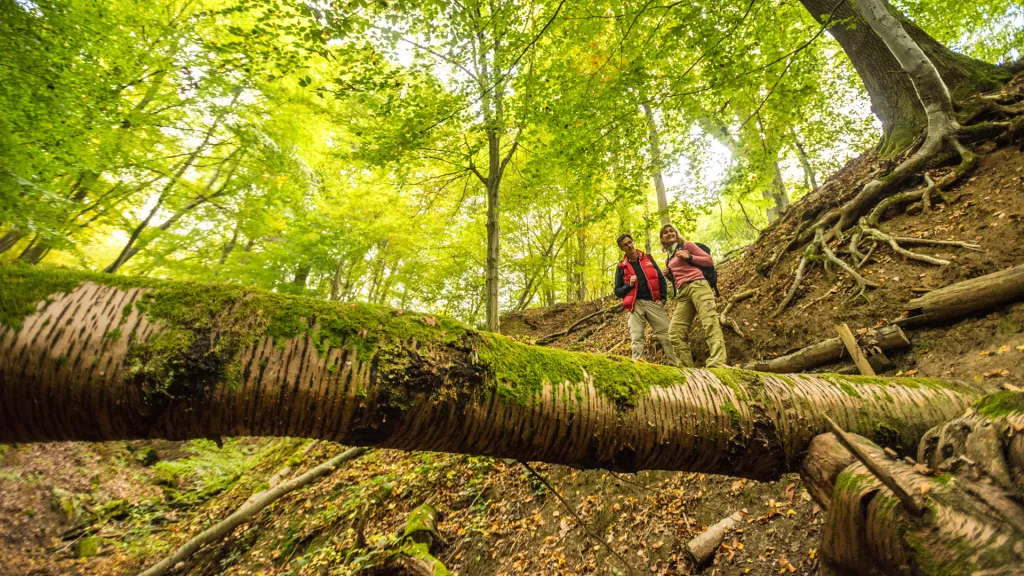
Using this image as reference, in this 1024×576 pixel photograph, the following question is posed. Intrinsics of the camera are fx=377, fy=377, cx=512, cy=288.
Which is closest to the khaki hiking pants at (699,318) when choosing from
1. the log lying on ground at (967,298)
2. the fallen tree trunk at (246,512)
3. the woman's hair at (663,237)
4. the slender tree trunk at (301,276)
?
the woman's hair at (663,237)

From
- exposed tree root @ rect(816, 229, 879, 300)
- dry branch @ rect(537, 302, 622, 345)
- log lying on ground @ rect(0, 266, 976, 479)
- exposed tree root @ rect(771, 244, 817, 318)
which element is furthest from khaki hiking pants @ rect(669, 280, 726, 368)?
dry branch @ rect(537, 302, 622, 345)

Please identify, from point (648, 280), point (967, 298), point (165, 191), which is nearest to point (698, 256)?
point (648, 280)

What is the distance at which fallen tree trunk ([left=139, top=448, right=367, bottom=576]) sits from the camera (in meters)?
5.60

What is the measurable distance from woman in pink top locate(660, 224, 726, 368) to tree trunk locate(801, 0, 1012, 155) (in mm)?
→ 4577

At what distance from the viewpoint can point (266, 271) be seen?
884cm

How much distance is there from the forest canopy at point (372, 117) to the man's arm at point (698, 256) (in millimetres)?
1690

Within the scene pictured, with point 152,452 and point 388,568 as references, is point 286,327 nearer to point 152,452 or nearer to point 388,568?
point 388,568

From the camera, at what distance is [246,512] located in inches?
241

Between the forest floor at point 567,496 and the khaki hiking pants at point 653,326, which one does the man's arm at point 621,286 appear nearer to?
the khaki hiking pants at point 653,326

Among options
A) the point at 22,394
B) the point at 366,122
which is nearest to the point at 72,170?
the point at 366,122

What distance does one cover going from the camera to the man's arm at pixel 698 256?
5.30m

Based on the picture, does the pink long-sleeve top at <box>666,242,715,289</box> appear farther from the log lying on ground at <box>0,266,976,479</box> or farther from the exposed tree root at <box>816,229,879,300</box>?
the log lying on ground at <box>0,266,976,479</box>

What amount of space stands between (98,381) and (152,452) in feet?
44.5

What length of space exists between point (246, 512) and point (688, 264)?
797 cm
